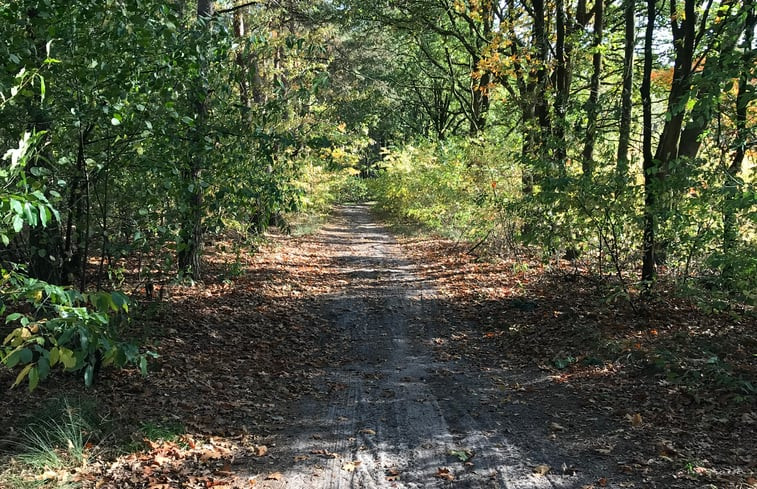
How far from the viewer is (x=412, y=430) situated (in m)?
5.03

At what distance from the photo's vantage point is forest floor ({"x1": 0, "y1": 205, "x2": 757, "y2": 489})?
4254 mm

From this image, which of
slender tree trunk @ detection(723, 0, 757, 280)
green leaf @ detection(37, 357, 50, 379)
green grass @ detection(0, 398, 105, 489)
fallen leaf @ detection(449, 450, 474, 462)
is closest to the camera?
green leaf @ detection(37, 357, 50, 379)

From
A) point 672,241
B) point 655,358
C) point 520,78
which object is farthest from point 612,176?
point 520,78

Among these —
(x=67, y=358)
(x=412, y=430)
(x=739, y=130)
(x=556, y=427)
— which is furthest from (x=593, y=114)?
→ (x=67, y=358)

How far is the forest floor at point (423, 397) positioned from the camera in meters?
4.25

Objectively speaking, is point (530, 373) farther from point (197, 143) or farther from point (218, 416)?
point (197, 143)

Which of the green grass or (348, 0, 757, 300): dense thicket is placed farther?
(348, 0, 757, 300): dense thicket

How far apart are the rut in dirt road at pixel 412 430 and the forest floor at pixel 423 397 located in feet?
0.07

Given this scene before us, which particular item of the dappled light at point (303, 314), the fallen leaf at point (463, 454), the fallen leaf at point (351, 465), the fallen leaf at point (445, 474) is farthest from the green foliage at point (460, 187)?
the fallen leaf at point (351, 465)

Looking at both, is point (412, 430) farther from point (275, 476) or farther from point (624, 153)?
point (624, 153)

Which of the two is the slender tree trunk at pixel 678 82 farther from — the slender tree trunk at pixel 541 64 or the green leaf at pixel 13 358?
the green leaf at pixel 13 358

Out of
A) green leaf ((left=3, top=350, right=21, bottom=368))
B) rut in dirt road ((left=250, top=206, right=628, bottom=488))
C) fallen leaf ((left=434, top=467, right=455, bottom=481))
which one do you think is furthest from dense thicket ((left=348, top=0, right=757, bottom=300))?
Answer: green leaf ((left=3, top=350, right=21, bottom=368))

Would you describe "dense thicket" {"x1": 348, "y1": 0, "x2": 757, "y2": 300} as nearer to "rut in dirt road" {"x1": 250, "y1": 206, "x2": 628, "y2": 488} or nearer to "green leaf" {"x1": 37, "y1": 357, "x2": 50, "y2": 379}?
"rut in dirt road" {"x1": 250, "y1": 206, "x2": 628, "y2": 488}

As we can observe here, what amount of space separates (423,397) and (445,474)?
1.68 m
